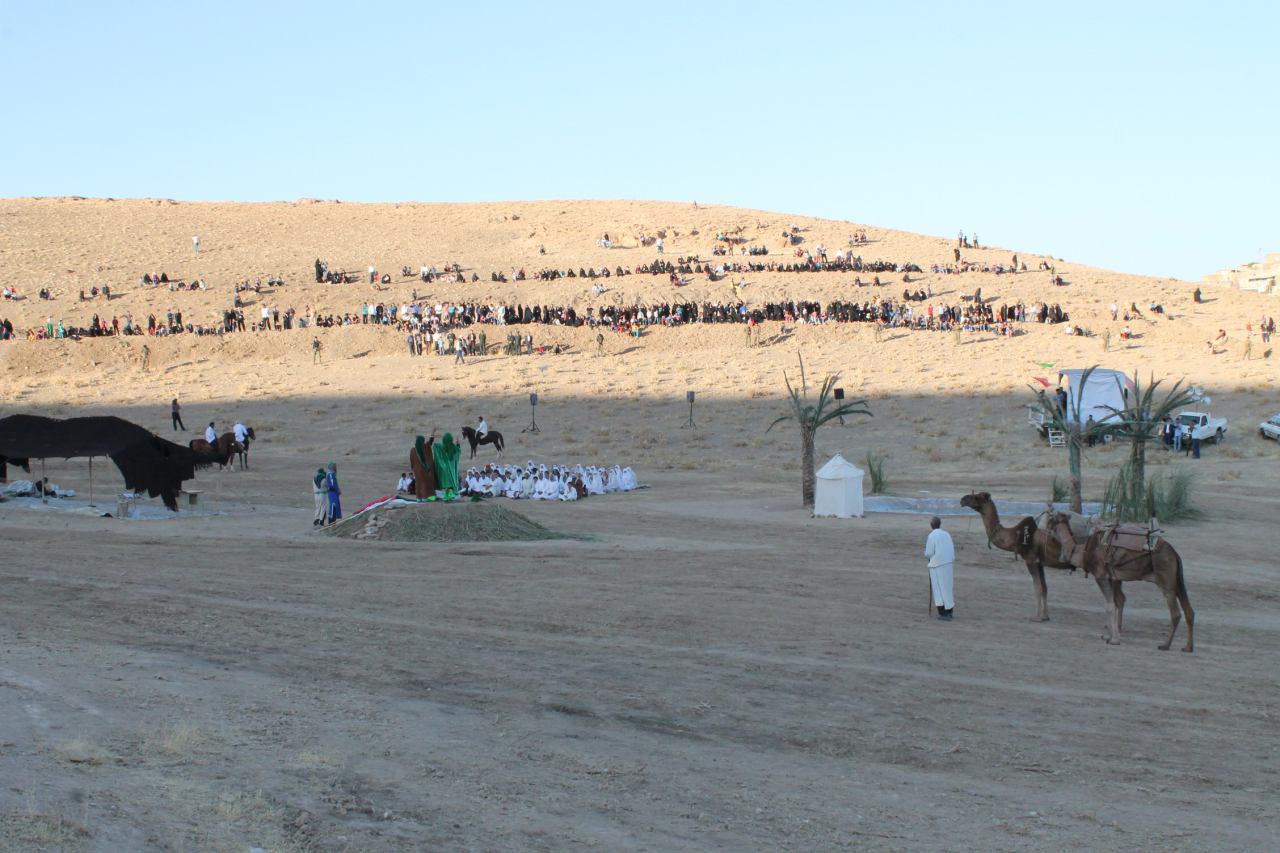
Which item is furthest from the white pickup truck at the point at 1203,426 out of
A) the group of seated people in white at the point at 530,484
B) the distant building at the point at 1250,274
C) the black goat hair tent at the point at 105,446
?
the distant building at the point at 1250,274

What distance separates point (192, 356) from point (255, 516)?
1612 inches

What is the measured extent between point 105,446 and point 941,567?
56.7ft

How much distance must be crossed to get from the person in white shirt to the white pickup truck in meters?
29.4

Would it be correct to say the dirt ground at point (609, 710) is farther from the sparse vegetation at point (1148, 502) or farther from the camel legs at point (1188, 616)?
the sparse vegetation at point (1148, 502)

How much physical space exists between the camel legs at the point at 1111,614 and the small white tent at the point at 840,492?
42.8ft

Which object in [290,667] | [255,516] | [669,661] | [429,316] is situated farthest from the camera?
[429,316]

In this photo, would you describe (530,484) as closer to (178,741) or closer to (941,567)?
(941,567)

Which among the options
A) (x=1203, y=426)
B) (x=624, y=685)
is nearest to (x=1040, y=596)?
(x=624, y=685)

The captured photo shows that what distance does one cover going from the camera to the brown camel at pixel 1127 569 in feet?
49.4

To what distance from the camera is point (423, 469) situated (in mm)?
26719

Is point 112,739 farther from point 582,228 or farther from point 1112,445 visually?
point 582,228

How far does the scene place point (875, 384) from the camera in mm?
59125

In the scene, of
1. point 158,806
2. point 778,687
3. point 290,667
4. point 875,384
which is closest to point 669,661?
point 778,687

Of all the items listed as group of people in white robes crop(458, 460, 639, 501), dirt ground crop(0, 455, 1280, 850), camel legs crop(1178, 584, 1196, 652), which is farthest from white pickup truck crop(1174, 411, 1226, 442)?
camel legs crop(1178, 584, 1196, 652)
